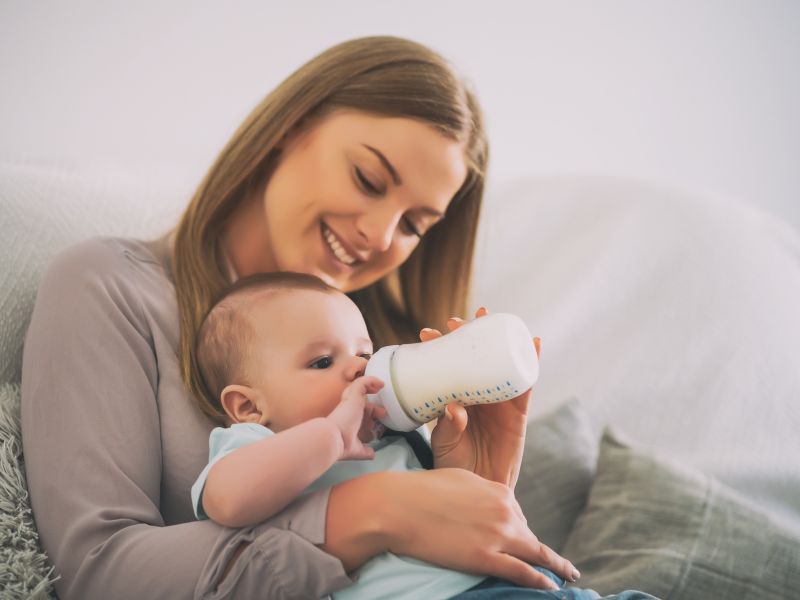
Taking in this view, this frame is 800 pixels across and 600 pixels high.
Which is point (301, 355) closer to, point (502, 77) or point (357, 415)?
point (357, 415)

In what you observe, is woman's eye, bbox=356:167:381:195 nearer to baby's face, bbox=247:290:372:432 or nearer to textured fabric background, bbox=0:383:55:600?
baby's face, bbox=247:290:372:432

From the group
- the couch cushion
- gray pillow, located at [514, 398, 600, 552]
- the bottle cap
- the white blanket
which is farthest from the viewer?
the white blanket

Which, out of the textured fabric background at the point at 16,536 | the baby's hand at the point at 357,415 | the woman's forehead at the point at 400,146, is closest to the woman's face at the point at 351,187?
the woman's forehead at the point at 400,146

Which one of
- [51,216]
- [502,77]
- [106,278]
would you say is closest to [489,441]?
[106,278]

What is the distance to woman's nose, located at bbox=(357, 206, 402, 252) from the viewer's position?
4.00 feet

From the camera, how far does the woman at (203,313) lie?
0.82 meters

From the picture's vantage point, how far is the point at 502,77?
2.32 meters

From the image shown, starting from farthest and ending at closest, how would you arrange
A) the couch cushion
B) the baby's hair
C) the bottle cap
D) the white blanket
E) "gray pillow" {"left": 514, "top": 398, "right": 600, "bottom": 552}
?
the white blanket → "gray pillow" {"left": 514, "top": 398, "right": 600, "bottom": 552} → the couch cushion → the baby's hair → the bottle cap

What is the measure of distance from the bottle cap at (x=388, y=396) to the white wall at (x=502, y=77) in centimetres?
90

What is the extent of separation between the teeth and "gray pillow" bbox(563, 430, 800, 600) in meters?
0.65

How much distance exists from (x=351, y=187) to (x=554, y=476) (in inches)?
27.6

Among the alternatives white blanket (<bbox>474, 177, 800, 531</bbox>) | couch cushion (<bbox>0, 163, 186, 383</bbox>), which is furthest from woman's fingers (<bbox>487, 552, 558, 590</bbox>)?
white blanket (<bbox>474, 177, 800, 531</bbox>)

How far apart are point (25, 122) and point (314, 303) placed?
3.94 feet

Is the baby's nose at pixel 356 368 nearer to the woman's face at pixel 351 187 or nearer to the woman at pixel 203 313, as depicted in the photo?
the woman at pixel 203 313
